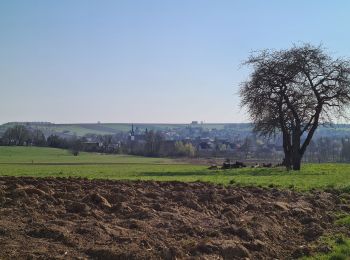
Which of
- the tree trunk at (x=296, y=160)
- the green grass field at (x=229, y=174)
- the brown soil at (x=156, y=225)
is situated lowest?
the green grass field at (x=229, y=174)

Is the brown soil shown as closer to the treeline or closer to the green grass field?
the green grass field

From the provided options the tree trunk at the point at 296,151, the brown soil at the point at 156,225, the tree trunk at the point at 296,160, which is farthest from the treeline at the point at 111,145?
the brown soil at the point at 156,225

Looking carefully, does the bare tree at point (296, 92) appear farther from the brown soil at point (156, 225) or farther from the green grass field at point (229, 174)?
the brown soil at point (156, 225)

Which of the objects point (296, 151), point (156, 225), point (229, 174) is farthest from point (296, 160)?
point (156, 225)

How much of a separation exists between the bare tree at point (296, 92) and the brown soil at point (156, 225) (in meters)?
23.2

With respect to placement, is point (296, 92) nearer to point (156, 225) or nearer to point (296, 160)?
point (296, 160)

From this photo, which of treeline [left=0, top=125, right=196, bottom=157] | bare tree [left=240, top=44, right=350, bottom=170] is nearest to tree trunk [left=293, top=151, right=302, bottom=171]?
bare tree [left=240, top=44, right=350, bottom=170]

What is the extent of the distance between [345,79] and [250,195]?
23.7 m

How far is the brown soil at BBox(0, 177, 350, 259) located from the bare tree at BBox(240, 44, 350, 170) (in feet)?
76.3

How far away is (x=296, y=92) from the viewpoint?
129ft

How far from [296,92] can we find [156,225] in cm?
3124

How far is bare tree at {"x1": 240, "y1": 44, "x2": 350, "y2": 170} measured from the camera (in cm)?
3741

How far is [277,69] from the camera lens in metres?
39.0

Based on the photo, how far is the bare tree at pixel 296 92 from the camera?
37406mm
